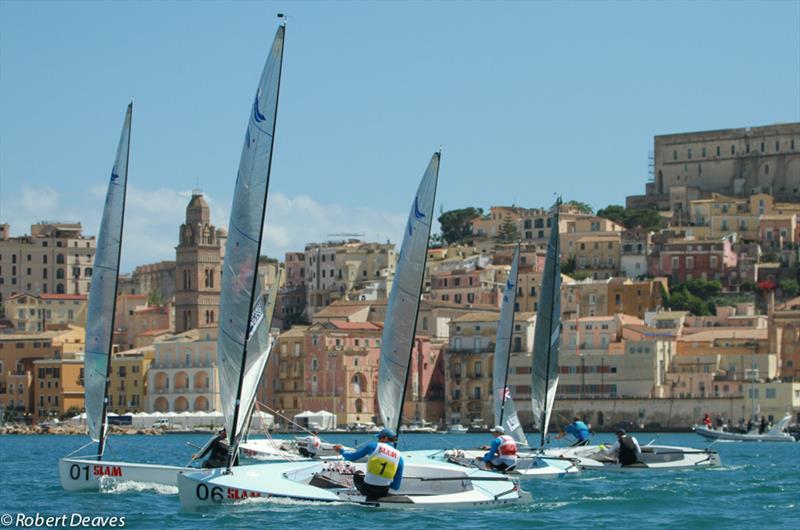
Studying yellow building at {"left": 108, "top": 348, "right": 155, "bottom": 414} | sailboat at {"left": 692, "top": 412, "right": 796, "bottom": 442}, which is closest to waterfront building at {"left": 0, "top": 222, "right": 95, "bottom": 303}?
yellow building at {"left": 108, "top": 348, "right": 155, "bottom": 414}

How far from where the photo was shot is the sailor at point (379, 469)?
3109cm

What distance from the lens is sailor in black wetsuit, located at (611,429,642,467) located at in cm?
4494

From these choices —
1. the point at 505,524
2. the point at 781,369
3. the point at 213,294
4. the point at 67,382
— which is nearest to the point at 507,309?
the point at 505,524

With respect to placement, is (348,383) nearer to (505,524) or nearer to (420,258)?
(420,258)

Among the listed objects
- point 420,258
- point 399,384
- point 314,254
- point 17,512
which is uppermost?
point 314,254

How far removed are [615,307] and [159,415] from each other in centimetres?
3416

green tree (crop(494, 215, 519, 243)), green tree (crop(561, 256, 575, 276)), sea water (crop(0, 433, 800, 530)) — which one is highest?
green tree (crop(494, 215, 519, 243))

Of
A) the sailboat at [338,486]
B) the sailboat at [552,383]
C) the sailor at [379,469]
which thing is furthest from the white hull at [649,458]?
the sailor at [379,469]

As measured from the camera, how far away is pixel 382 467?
31250 mm

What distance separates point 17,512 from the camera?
3425cm

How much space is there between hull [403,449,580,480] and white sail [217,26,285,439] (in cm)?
956

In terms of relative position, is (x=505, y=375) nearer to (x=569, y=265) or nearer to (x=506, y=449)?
(x=506, y=449)

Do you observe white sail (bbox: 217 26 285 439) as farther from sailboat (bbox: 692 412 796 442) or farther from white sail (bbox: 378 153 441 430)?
sailboat (bbox: 692 412 796 442)

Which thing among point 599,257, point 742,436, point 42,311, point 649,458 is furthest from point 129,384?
point 649,458
